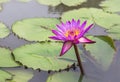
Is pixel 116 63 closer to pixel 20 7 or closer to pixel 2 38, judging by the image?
pixel 2 38

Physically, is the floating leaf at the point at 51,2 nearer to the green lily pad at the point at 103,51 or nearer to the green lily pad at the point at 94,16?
the green lily pad at the point at 94,16

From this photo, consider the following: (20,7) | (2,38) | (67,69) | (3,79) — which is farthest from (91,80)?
(20,7)

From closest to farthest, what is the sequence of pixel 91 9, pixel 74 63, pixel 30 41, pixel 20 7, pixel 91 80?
pixel 91 80
pixel 74 63
pixel 30 41
pixel 91 9
pixel 20 7

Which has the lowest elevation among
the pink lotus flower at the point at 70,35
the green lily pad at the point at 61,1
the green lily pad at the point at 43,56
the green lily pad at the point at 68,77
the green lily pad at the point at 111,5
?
the green lily pad at the point at 68,77

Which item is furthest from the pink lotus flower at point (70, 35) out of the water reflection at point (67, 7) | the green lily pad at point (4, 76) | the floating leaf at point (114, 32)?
the water reflection at point (67, 7)

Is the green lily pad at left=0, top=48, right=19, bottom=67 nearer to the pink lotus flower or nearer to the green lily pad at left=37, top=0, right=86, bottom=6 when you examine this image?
the pink lotus flower

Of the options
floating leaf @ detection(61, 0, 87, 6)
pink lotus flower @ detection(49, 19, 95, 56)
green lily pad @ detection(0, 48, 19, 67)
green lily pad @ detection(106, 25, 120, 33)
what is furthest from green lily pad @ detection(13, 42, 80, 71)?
floating leaf @ detection(61, 0, 87, 6)
